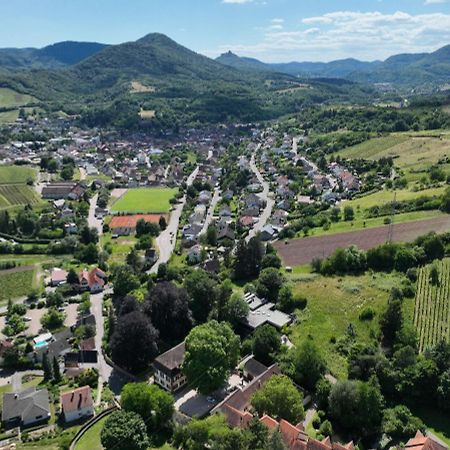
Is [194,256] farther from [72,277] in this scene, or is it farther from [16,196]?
[16,196]

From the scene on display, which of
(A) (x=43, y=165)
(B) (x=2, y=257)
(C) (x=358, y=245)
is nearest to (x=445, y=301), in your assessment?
(C) (x=358, y=245)

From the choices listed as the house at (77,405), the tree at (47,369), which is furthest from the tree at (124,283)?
the house at (77,405)

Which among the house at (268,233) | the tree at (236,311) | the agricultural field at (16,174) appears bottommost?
the tree at (236,311)

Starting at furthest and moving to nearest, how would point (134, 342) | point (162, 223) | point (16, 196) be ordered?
1. point (16, 196)
2. point (162, 223)
3. point (134, 342)

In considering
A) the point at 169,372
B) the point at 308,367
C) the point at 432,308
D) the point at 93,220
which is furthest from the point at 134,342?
the point at 93,220

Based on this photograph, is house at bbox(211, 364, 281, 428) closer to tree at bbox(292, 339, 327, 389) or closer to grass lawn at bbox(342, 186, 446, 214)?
tree at bbox(292, 339, 327, 389)

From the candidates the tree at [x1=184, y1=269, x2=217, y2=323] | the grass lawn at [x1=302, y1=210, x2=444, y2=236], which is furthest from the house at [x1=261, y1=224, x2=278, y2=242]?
the tree at [x1=184, y1=269, x2=217, y2=323]

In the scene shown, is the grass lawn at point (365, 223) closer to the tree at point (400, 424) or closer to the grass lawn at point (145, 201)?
the grass lawn at point (145, 201)
